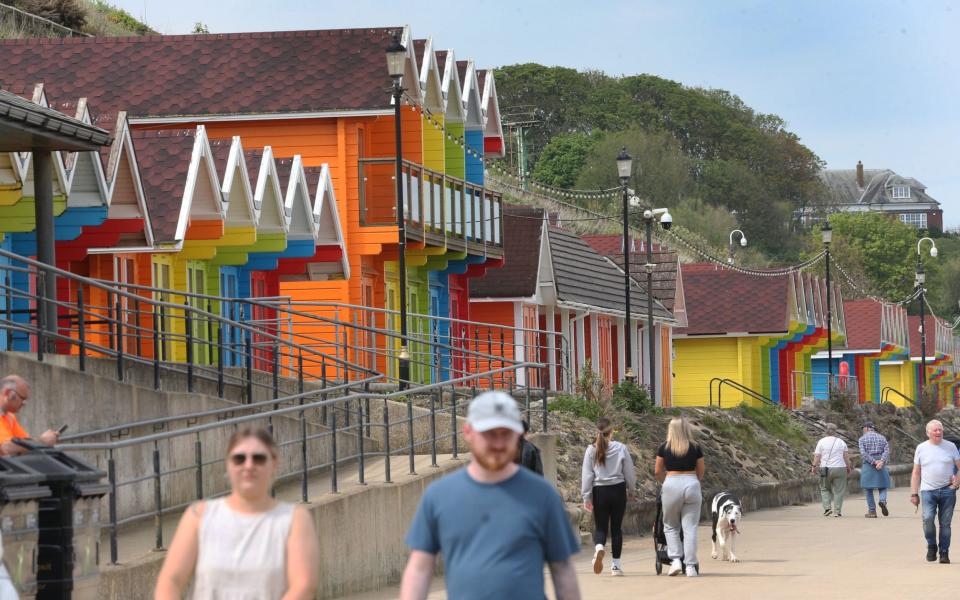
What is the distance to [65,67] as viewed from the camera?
115 feet

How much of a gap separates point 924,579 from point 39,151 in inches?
393

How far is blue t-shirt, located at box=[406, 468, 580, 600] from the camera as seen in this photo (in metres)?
7.79

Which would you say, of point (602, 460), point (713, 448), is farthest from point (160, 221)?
point (713, 448)

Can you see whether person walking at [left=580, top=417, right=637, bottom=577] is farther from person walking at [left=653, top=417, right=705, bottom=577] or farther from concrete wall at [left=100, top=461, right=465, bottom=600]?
concrete wall at [left=100, top=461, right=465, bottom=600]

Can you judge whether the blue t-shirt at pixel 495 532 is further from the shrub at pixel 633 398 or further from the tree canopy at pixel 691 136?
the tree canopy at pixel 691 136

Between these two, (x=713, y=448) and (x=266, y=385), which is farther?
(x=713, y=448)

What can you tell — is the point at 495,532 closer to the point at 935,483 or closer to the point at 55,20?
the point at 935,483

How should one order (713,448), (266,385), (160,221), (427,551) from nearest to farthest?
(427,551), (266,385), (160,221), (713,448)

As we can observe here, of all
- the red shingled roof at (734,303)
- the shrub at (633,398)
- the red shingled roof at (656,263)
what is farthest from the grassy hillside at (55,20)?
the red shingled roof at (734,303)

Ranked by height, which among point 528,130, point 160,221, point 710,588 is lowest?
point 710,588

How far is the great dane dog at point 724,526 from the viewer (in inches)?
878

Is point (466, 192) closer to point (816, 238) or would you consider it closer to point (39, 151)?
point (39, 151)

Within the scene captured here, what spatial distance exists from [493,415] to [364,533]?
1184cm

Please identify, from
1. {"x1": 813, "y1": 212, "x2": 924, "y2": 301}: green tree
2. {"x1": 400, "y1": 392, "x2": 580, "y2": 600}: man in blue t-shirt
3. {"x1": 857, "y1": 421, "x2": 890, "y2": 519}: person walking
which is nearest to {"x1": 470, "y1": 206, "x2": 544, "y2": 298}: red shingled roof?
{"x1": 857, "y1": 421, "x2": 890, "y2": 519}: person walking
